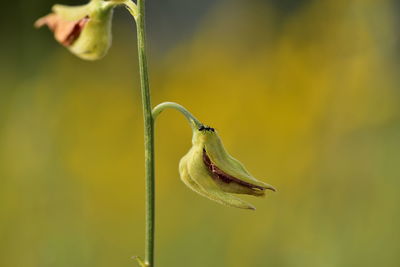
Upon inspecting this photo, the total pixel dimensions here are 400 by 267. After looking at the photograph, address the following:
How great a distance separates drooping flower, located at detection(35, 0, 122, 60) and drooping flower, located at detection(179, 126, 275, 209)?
36cm

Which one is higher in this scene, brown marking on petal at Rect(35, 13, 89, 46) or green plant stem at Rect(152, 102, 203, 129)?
brown marking on petal at Rect(35, 13, 89, 46)

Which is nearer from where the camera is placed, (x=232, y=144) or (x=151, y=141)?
(x=151, y=141)

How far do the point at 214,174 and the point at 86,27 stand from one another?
0.51 m

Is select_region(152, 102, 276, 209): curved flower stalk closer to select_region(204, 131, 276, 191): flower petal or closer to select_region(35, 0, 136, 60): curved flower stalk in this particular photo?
select_region(204, 131, 276, 191): flower petal

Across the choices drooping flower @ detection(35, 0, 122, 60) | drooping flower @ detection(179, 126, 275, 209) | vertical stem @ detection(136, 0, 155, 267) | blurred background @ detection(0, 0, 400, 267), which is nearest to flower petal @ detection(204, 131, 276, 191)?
drooping flower @ detection(179, 126, 275, 209)

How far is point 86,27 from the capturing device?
208 centimetres

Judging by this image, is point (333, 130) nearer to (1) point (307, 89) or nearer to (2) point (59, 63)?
(1) point (307, 89)

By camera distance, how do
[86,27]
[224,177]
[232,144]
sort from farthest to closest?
[232,144] → [86,27] → [224,177]

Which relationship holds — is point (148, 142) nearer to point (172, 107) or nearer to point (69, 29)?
point (172, 107)

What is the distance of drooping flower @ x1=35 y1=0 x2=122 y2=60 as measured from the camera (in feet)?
6.81

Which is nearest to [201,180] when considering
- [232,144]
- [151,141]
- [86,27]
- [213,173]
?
[213,173]

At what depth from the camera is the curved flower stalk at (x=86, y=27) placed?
207cm

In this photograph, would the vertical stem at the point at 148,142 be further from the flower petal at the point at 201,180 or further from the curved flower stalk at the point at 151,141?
the flower petal at the point at 201,180

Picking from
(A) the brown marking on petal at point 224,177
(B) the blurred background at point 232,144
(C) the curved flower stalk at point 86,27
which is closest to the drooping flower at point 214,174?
(A) the brown marking on petal at point 224,177
